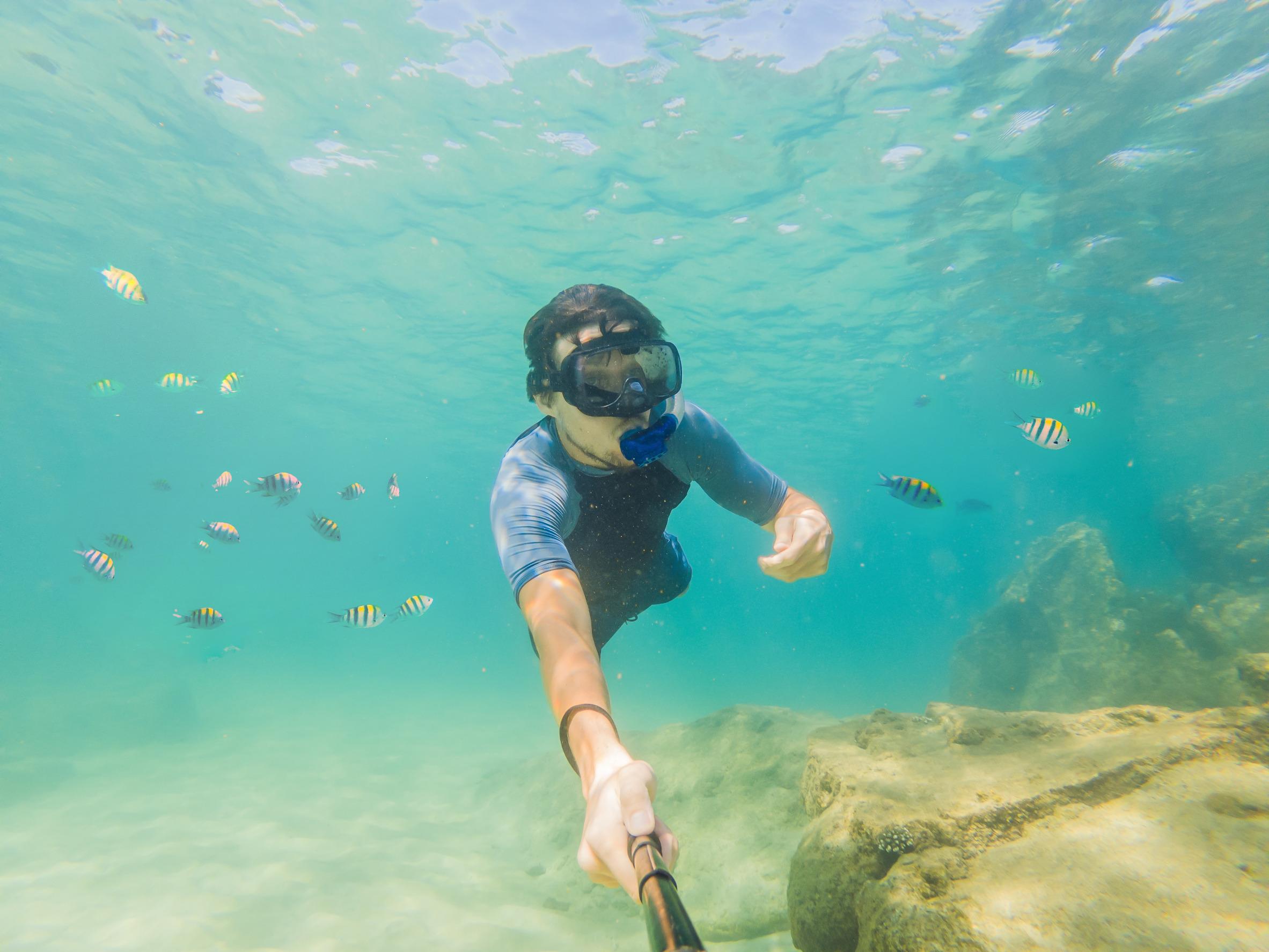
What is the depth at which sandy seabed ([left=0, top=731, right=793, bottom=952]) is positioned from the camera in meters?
5.57

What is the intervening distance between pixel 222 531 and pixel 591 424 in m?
9.03

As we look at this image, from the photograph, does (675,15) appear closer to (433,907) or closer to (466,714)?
(433,907)

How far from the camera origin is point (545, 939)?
5633mm

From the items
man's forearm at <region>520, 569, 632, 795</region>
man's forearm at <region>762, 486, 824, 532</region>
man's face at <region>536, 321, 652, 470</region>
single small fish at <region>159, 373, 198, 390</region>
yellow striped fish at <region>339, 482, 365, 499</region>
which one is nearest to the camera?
man's forearm at <region>520, 569, 632, 795</region>

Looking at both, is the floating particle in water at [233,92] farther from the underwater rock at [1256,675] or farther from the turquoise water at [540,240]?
the underwater rock at [1256,675]

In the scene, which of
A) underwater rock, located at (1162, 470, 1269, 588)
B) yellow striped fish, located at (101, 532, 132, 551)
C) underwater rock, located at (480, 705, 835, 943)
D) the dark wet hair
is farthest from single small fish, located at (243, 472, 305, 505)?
underwater rock, located at (1162, 470, 1269, 588)

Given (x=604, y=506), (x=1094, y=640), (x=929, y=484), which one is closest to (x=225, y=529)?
(x=604, y=506)

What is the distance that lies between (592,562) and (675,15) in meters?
12.2

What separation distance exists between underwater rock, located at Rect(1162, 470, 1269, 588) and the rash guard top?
17.3 m

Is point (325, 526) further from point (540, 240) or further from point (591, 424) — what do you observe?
point (540, 240)

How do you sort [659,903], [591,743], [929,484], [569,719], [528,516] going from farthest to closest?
1. [929,484]
2. [528,516]
3. [569,719]
4. [591,743]
5. [659,903]

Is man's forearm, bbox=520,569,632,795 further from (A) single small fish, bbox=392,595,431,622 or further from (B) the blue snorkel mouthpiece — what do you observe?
(A) single small fish, bbox=392,595,431,622

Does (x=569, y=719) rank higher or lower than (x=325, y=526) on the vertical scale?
lower

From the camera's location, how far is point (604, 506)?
351 centimetres
